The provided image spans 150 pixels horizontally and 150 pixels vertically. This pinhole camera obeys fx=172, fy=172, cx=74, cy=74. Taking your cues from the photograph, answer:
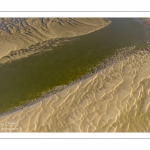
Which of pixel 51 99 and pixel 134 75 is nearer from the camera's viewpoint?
pixel 51 99

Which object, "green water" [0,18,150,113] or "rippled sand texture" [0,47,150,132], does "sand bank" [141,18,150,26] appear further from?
"rippled sand texture" [0,47,150,132]

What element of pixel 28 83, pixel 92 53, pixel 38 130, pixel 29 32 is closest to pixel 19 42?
pixel 29 32

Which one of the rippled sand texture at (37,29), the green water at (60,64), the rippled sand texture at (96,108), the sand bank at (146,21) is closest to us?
the rippled sand texture at (96,108)

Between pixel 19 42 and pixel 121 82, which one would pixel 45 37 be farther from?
pixel 121 82

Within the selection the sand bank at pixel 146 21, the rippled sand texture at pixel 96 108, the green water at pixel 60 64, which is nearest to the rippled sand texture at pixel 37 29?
the green water at pixel 60 64

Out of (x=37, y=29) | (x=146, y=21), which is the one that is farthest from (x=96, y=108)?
(x=146, y=21)

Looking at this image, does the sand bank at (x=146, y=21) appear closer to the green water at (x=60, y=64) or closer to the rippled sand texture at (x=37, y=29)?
the green water at (x=60, y=64)
